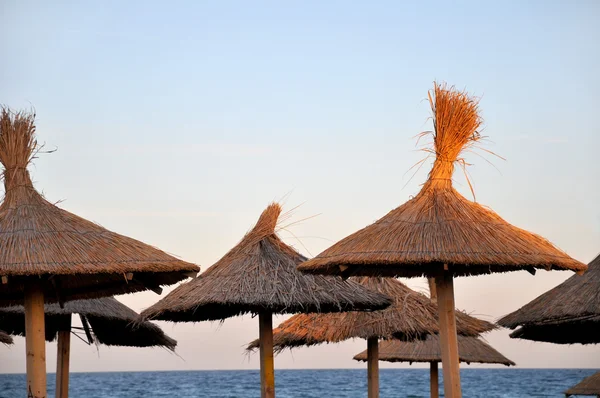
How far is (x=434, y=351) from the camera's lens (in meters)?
17.1

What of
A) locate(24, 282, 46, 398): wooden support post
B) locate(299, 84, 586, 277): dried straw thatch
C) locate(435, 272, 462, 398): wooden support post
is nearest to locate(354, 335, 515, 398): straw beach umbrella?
locate(299, 84, 586, 277): dried straw thatch

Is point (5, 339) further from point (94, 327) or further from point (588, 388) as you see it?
point (588, 388)

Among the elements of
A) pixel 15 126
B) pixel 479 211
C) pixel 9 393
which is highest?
pixel 15 126

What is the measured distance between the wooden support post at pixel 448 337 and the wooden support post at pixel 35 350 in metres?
3.65

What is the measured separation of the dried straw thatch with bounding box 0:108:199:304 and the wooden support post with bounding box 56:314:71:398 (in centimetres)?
552

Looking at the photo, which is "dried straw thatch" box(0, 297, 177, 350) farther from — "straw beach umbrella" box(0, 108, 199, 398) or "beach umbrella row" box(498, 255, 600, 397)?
"beach umbrella row" box(498, 255, 600, 397)

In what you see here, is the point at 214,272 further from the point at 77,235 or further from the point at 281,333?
the point at 281,333

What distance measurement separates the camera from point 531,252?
28.7 feet

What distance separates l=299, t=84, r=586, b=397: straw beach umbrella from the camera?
8.63 meters

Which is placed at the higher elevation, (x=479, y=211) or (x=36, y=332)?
(x=479, y=211)

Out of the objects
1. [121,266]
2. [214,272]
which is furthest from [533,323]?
[121,266]

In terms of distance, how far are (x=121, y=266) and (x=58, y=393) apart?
7769 millimetres

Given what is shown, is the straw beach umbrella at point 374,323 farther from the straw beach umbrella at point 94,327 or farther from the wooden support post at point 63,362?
the wooden support post at point 63,362

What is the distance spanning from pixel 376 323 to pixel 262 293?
151 inches
